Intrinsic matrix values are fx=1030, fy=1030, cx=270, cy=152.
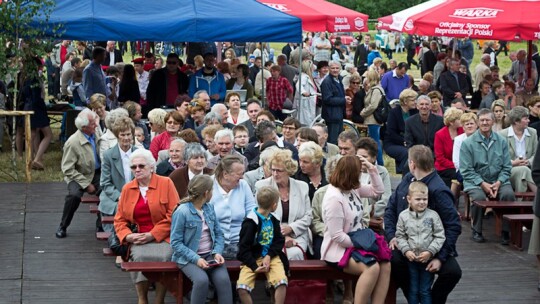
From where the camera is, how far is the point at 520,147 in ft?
42.5

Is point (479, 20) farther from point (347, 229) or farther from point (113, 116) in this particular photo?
point (347, 229)

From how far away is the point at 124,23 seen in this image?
14789 mm

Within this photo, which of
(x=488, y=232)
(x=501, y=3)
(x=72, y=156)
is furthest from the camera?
(x=501, y=3)

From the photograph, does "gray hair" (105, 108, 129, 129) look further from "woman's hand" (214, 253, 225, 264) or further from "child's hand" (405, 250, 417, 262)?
"child's hand" (405, 250, 417, 262)

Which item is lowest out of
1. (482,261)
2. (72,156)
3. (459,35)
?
(482,261)

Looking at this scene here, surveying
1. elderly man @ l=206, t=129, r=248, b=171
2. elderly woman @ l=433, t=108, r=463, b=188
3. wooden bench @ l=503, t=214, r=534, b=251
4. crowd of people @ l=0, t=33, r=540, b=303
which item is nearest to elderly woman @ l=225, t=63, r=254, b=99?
crowd of people @ l=0, t=33, r=540, b=303

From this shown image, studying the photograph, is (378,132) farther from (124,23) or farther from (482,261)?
(482,261)

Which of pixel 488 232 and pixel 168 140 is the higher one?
pixel 168 140

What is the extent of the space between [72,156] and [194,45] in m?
14.1

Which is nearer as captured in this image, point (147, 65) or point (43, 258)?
point (43, 258)

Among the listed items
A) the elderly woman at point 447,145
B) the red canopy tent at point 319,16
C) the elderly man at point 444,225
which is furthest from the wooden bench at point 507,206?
the red canopy tent at point 319,16

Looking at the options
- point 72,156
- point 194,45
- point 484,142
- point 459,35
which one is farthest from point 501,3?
point 194,45

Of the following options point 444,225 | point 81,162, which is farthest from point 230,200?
point 81,162

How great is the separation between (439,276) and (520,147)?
4798 mm
